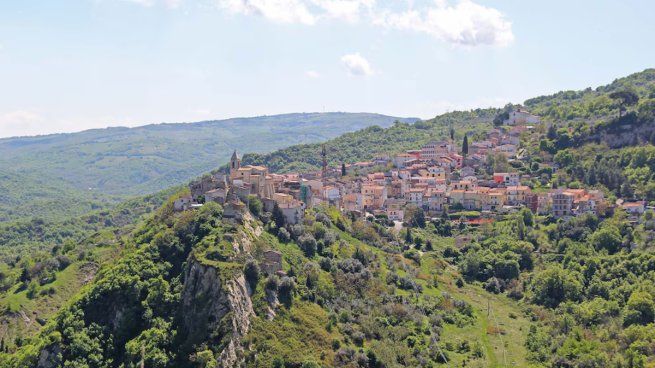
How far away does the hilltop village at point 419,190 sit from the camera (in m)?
64.8

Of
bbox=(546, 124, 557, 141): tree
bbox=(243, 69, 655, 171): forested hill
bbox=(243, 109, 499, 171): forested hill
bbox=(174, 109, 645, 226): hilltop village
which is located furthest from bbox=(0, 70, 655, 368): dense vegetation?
bbox=(243, 109, 499, 171): forested hill

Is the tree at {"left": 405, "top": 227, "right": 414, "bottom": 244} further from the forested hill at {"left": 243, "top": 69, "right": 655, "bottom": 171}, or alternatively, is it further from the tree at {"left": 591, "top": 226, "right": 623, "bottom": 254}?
the forested hill at {"left": 243, "top": 69, "right": 655, "bottom": 171}

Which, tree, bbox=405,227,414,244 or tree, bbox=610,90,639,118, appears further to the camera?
tree, bbox=610,90,639,118

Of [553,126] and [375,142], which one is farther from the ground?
[553,126]

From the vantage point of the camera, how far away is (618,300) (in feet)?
201

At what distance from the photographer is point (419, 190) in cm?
9231

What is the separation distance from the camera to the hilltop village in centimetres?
6481

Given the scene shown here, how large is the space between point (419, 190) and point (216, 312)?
162 feet

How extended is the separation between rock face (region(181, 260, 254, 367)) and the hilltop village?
900 cm

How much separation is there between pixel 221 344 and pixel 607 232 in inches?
1746

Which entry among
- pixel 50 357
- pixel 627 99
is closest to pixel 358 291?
pixel 50 357

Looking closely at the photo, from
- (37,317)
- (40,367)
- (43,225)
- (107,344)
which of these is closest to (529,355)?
(107,344)

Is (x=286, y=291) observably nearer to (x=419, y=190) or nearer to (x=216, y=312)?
(x=216, y=312)

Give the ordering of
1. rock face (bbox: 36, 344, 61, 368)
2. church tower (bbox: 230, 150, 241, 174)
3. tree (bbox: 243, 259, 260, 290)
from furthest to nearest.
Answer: church tower (bbox: 230, 150, 241, 174), tree (bbox: 243, 259, 260, 290), rock face (bbox: 36, 344, 61, 368)
